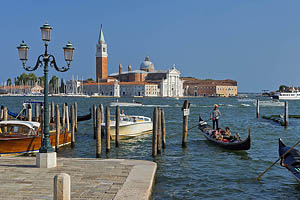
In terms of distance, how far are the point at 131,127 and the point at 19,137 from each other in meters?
5.17

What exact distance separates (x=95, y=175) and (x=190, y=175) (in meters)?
2.64

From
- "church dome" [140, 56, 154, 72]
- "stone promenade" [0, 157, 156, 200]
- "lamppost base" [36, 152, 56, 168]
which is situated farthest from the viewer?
"church dome" [140, 56, 154, 72]

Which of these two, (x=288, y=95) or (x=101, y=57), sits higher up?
(x=101, y=57)

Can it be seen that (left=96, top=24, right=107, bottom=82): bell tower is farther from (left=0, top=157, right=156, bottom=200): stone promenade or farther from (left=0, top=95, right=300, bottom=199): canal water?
(left=0, top=157, right=156, bottom=200): stone promenade

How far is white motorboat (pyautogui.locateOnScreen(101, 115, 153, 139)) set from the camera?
1397 centimetres

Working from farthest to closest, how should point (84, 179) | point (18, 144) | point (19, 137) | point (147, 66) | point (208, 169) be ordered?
1. point (147, 66)
2. point (19, 137)
3. point (18, 144)
4. point (208, 169)
5. point (84, 179)

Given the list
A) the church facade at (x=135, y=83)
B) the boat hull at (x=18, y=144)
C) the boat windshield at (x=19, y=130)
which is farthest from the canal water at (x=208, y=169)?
the church facade at (x=135, y=83)

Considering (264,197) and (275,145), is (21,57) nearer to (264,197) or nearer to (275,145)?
(264,197)

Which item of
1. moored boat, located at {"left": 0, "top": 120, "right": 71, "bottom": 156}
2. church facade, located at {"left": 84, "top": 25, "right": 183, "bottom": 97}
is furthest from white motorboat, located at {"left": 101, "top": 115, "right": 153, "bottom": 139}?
church facade, located at {"left": 84, "top": 25, "right": 183, "bottom": 97}

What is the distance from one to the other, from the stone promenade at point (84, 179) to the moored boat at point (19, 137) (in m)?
2.39

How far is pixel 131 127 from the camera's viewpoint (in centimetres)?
1425

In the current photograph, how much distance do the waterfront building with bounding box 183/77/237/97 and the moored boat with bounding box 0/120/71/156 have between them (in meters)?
101

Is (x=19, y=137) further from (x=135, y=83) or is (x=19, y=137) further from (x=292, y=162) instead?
(x=135, y=83)

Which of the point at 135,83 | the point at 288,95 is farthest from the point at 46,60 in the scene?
the point at 135,83
